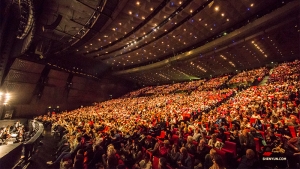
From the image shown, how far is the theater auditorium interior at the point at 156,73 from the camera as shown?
4.43 m

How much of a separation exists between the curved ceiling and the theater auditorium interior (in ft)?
0.36

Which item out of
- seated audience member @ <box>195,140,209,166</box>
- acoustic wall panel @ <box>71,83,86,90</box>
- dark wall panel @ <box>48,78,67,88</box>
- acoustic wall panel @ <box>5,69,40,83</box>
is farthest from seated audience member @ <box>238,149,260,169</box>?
acoustic wall panel @ <box>71,83,86,90</box>

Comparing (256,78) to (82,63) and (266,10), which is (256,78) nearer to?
(266,10)

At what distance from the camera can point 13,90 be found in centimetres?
1723

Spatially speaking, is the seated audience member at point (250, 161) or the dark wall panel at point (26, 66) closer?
the seated audience member at point (250, 161)

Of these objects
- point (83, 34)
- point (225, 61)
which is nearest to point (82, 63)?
point (83, 34)

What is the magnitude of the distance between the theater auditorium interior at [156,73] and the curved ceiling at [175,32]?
11cm

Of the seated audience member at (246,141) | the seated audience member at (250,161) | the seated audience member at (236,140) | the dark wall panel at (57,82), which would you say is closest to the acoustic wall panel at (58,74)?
the dark wall panel at (57,82)

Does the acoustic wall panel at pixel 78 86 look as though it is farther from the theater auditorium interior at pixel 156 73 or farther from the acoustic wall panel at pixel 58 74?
the acoustic wall panel at pixel 58 74

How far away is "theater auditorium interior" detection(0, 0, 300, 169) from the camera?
14.5ft

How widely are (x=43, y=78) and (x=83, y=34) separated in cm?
1037

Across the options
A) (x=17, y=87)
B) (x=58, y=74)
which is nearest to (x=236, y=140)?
(x=17, y=87)

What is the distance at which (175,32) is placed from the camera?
16047mm

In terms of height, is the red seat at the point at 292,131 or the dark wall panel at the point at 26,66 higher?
the dark wall panel at the point at 26,66
